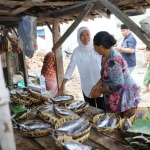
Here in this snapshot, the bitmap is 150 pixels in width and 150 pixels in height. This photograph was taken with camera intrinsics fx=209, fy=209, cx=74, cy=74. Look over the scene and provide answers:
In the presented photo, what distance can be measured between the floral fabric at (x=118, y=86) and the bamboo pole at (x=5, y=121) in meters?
2.19

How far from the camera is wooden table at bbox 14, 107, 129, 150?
2107mm

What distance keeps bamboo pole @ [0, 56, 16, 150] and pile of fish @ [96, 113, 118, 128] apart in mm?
1649

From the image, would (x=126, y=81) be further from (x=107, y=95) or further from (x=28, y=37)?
(x=28, y=37)

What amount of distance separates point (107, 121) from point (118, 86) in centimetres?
63

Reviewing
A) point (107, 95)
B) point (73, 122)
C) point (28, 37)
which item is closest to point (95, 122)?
point (73, 122)

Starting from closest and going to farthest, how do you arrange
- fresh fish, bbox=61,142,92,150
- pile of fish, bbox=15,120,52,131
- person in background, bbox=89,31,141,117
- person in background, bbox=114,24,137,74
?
fresh fish, bbox=61,142,92,150 < pile of fish, bbox=15,120,52,131 < person in background, bbox=89,31,141,117 < person in background, bbox=114,24,137,74

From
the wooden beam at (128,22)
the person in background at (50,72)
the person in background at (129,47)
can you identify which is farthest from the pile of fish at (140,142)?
the person in background at (50,72)

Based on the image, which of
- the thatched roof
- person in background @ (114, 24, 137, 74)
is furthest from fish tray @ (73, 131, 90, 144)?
person in background @ (114, 24, 137, 74)

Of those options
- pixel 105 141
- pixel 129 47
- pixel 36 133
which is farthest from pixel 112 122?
pixel 129 47

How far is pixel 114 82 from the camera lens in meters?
2.95

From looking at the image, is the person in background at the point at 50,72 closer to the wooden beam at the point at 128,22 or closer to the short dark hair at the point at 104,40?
the wooden beam at the point at 128,22

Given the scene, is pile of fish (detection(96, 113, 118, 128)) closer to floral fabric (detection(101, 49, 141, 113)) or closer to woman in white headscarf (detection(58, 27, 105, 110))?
floral fabric (detection(101, 49, 141, 113))

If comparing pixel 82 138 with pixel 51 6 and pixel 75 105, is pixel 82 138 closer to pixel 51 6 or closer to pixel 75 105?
pixel 75 105

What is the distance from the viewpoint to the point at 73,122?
2340mm
